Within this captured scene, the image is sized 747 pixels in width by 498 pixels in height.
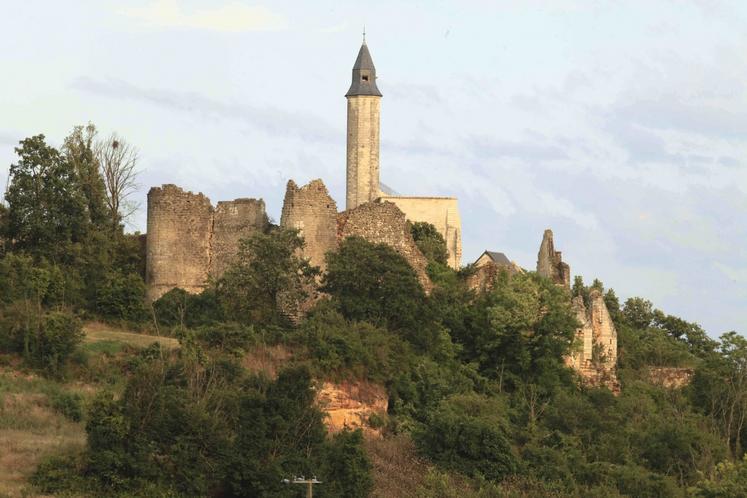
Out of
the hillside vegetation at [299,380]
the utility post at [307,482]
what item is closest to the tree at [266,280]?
the hillside vegetation at [299,380]

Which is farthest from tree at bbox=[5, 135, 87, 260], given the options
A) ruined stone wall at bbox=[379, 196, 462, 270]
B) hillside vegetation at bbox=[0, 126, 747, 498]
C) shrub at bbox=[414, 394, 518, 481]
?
ruined stone wall at bbox=[379, 196, 462, 270]

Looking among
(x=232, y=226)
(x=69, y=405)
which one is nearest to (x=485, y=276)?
(x=232, y=226)

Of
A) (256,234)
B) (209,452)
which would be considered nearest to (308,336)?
(256,234)

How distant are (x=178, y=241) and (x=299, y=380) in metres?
10.4

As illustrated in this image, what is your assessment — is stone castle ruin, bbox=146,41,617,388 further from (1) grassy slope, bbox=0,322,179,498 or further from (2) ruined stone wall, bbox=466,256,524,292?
(1) grassy slope, bbox=0,322,179,498

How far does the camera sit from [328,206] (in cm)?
4628

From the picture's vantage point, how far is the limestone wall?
6275cm

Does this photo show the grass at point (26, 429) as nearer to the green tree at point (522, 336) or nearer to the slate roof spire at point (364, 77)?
the green tree at point (522, 336)

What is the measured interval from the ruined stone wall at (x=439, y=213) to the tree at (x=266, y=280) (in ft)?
44.4

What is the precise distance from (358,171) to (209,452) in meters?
27.3

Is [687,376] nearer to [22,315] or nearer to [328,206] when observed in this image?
[328,206]

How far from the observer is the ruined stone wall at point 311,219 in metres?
46.0

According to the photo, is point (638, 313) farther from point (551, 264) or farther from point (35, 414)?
point (35, 414)

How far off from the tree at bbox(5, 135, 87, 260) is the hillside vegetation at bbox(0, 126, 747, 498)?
0.04m
